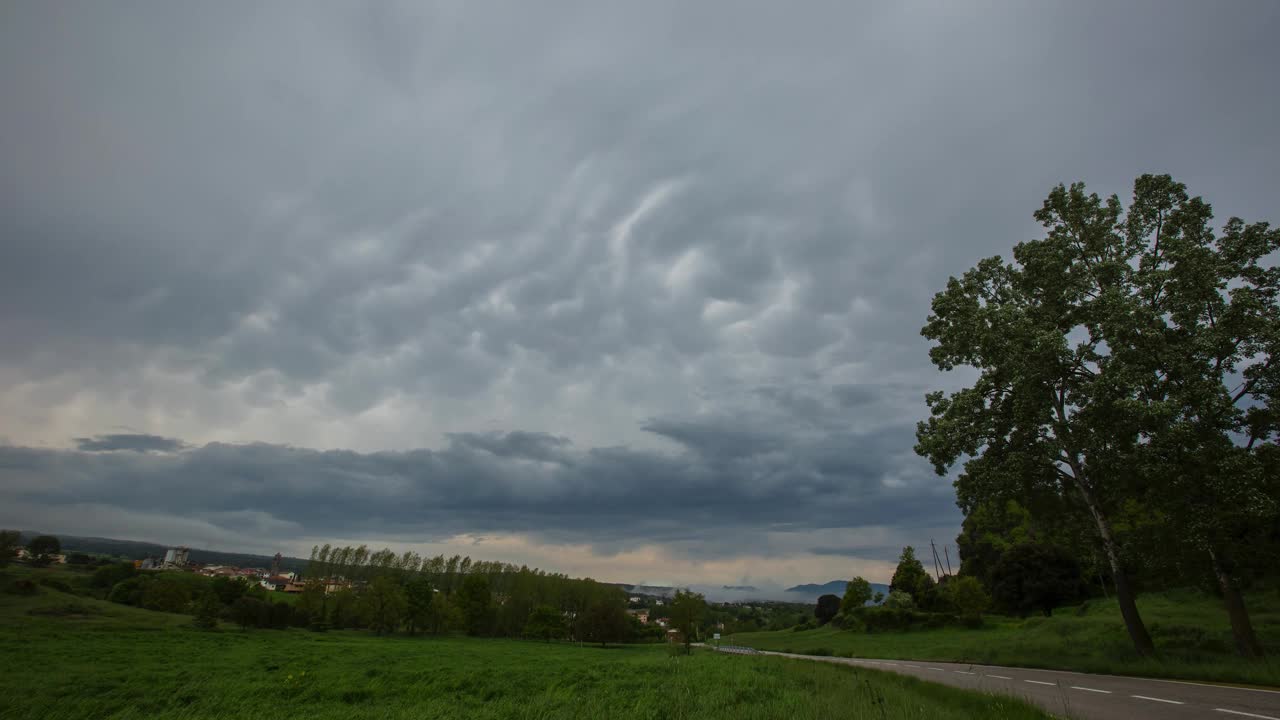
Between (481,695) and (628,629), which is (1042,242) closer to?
(481,695)

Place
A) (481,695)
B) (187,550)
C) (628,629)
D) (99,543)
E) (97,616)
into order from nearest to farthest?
(481,695)
(97,616)
(99,543)
(628,629)
(187,550)

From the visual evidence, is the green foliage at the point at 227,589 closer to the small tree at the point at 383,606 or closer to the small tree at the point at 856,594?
the small tree at the point at 383,606

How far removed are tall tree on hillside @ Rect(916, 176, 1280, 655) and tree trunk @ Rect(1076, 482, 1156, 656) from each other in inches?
2.9

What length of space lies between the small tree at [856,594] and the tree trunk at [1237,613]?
59.9m

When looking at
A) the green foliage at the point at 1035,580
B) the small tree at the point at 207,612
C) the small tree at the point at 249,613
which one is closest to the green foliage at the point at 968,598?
the green foliage at the point at 1035,580

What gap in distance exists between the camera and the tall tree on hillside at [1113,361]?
18734mm

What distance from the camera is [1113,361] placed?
65.9 ft

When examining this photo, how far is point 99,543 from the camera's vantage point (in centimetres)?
6462

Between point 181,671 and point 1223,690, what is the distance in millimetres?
38873

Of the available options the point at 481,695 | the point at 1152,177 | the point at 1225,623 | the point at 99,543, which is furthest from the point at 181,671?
the point at 99,543

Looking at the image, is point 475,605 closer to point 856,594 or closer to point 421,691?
point 856,594

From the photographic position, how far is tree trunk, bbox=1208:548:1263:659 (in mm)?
18281

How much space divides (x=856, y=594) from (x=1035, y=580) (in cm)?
2176

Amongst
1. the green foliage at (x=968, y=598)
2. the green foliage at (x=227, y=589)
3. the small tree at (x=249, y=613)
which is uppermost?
the green foliage at (x=968, y=598)
